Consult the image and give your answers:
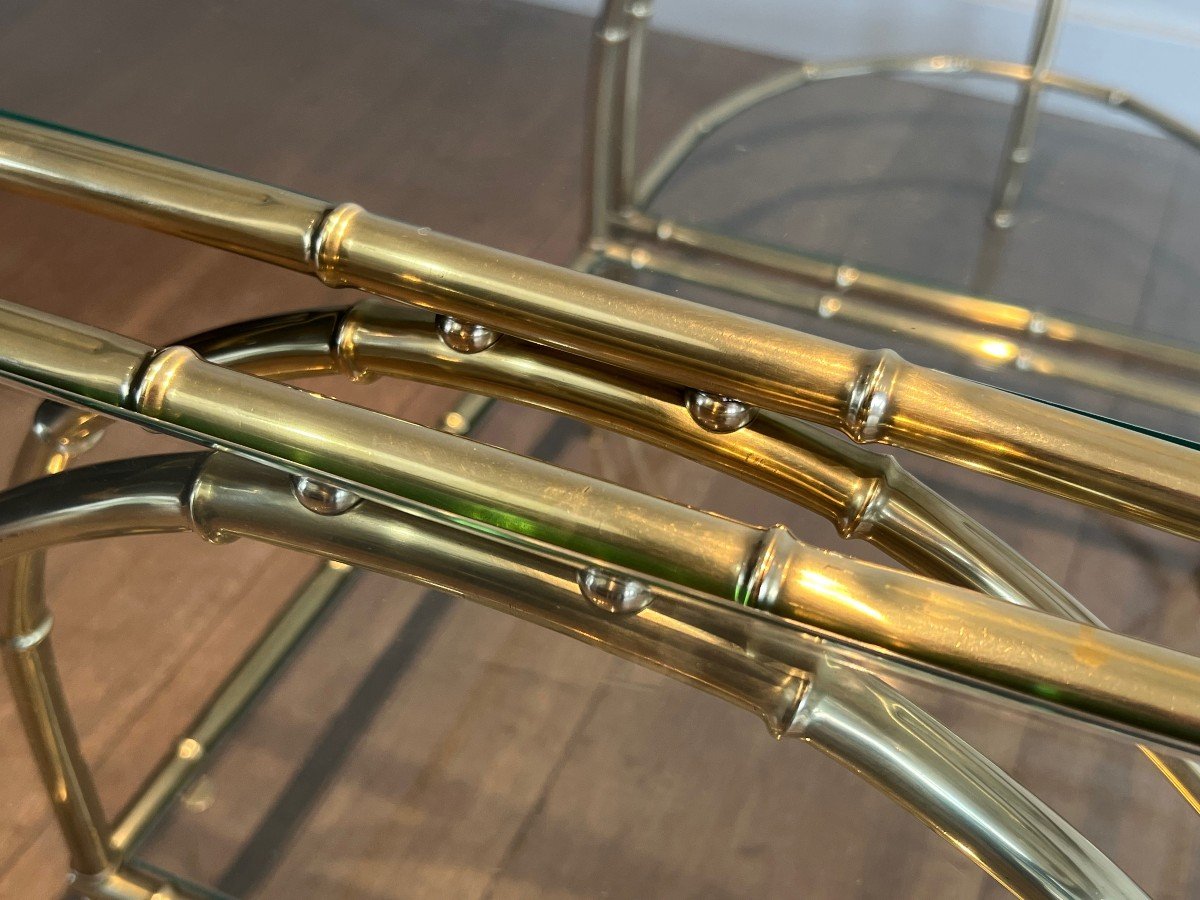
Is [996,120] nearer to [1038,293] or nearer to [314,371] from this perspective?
[1038,293]

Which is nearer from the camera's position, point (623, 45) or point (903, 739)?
point (903, 739)

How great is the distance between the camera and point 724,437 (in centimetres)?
40

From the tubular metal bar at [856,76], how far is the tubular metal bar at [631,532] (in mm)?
674

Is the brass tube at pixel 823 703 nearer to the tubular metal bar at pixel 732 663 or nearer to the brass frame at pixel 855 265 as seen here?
the tubular metal bar at pixel 732 663

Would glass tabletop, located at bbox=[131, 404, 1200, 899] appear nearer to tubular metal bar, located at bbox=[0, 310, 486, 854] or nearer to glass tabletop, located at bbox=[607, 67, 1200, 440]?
tubular metal bar, located at bbox=[0, 310, 486, 854]

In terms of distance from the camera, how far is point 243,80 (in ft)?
2.71

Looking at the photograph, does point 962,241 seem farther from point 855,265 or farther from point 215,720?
point 215,720

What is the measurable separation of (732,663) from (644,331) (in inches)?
3.8

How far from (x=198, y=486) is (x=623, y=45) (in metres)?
0.66

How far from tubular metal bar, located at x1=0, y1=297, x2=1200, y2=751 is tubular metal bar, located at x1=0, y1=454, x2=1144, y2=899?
22 mm

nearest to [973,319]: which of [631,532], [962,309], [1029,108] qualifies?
[962,309]

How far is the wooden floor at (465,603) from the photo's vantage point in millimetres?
469

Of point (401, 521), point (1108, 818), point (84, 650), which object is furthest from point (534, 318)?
point (84, 650)

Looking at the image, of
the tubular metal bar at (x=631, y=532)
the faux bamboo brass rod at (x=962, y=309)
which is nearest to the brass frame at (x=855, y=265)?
the faux bamboo brass rod at (x=962, y=309)
